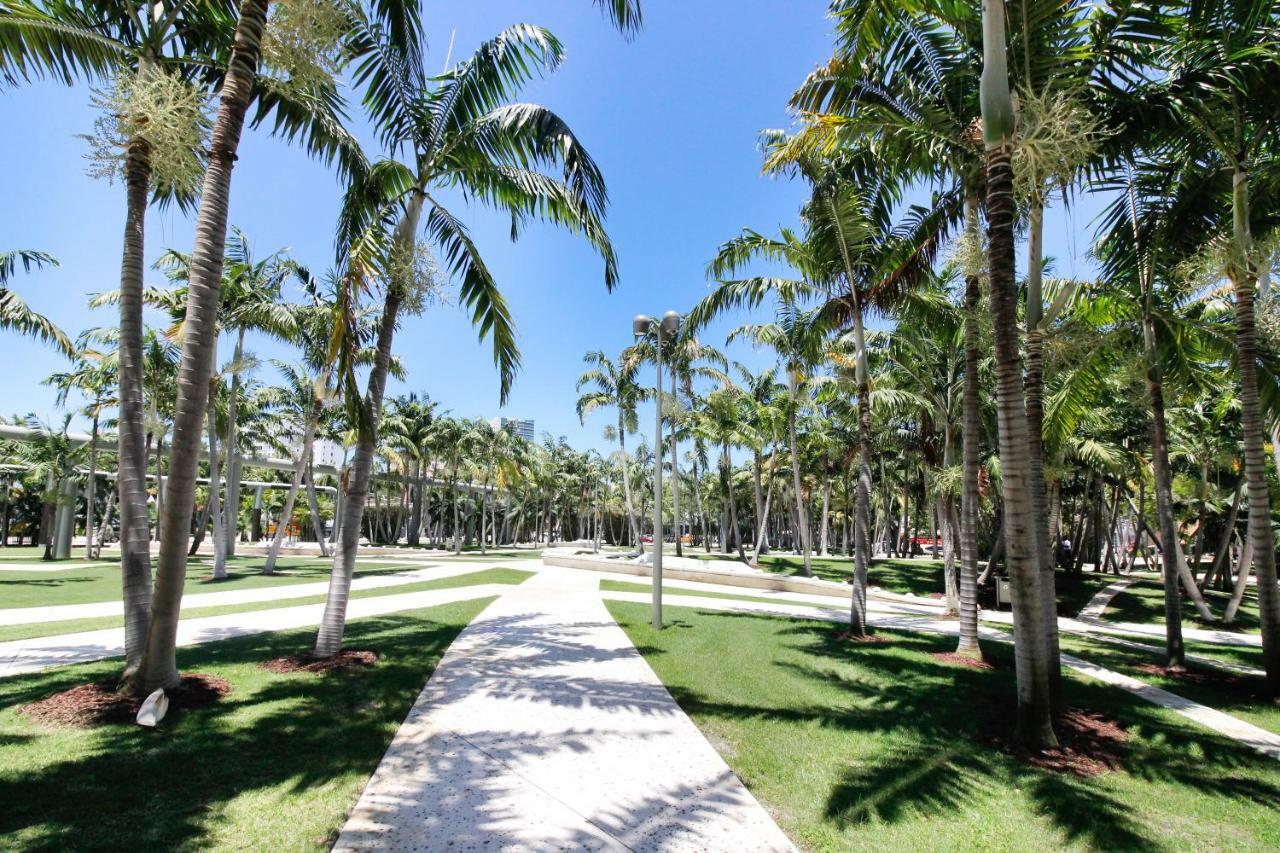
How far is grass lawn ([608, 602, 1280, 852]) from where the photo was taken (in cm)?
400

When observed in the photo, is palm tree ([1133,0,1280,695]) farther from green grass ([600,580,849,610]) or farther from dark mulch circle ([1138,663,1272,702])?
green grass ([600,580,849,610])

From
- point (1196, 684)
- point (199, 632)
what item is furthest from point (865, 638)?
point (199, 632)

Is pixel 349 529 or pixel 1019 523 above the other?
pixel 1019 523

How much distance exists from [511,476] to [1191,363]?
3805 cm

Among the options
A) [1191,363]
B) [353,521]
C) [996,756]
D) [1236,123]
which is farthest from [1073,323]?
[353,521]

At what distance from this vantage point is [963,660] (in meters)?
9.27

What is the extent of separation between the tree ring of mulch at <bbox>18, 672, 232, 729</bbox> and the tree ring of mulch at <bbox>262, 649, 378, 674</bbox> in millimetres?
1088

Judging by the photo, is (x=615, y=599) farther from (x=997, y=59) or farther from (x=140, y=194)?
(x=997, y=59)

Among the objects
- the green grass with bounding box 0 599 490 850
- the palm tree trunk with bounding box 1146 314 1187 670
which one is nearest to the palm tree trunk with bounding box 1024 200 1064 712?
the palm tree trunk with bounding box 1146 314 1187 670

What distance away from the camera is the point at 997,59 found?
518cm

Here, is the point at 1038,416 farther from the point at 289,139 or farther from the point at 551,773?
the point at 289,139

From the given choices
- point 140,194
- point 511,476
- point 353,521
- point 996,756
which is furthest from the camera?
point 511,476

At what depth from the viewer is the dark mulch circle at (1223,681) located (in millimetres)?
7923

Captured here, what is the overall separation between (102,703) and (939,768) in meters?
7.73
